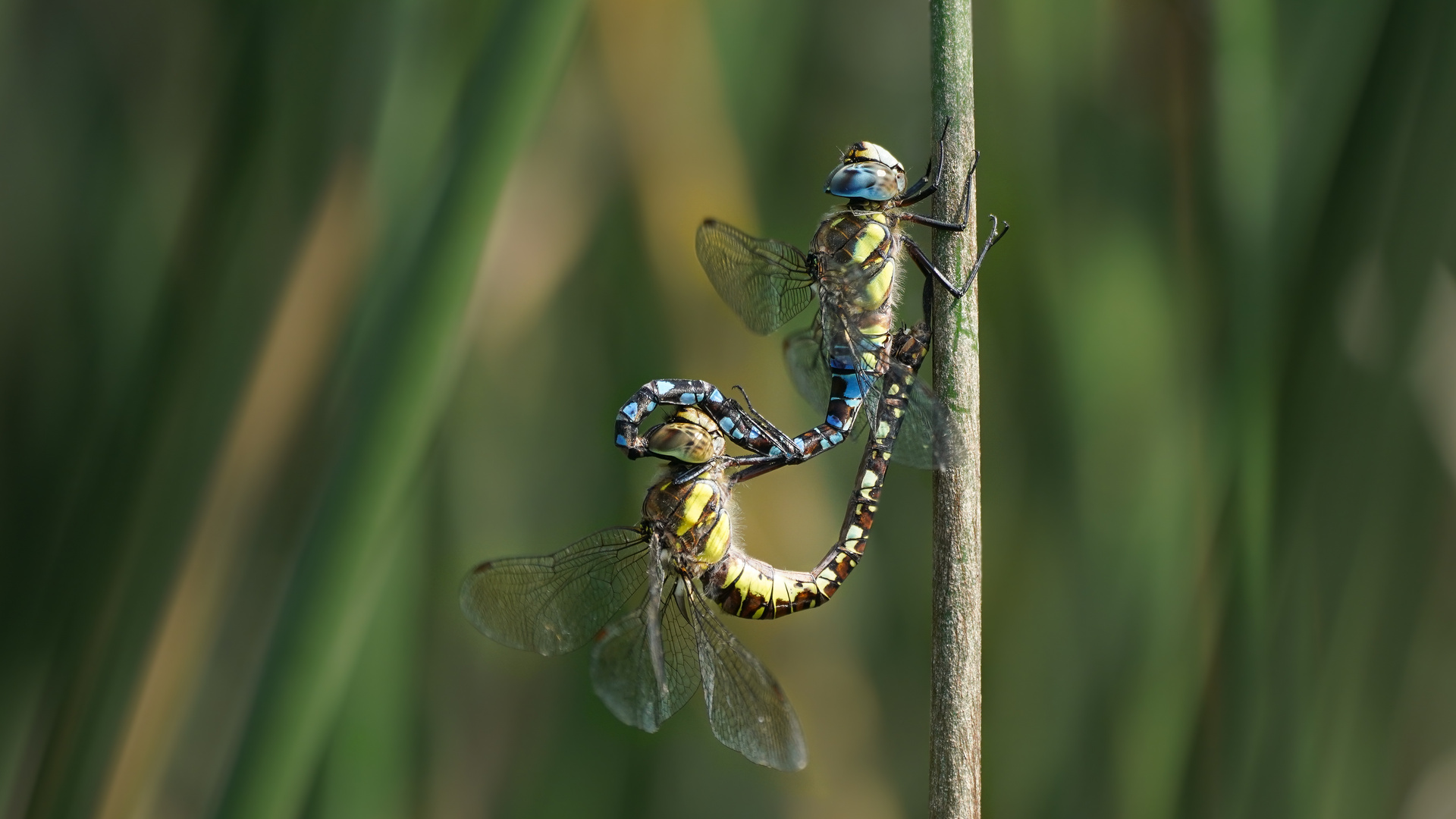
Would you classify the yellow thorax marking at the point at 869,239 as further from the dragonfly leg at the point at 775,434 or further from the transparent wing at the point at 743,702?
the transparent wing at the point at 743,702

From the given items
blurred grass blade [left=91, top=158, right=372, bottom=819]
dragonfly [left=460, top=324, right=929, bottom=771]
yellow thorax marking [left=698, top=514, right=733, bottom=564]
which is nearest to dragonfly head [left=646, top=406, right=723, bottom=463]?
dragonfly [left=460, top=324, right=929, bottom=771]

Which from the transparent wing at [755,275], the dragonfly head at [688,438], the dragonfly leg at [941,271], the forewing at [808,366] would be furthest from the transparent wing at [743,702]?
the dragonfly leg at [941,271]

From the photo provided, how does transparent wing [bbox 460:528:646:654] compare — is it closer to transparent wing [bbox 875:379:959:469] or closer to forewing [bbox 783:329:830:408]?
forewing [bbox 783:329:830:408]

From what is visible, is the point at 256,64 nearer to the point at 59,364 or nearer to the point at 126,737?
the point at 59,364

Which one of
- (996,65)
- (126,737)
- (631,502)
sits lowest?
(126,737)

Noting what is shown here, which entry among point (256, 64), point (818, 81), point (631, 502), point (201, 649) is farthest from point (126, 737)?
point (818, 81)

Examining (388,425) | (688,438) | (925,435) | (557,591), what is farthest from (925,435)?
(557,591)
